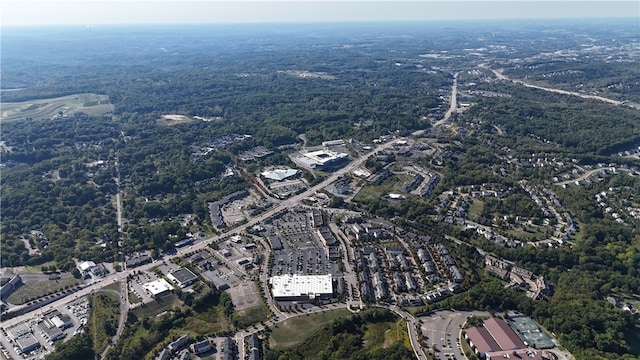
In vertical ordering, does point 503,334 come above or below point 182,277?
below

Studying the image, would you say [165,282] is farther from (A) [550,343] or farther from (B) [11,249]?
(A) [550,343]

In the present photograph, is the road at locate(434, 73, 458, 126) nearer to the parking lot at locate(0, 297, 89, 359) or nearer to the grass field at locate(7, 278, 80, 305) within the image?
the grass field at locate(7, 278, 80, 305)

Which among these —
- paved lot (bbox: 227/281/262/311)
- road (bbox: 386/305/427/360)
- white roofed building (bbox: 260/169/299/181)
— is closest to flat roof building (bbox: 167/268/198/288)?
paved lot (bbox: 227/281/262/311)

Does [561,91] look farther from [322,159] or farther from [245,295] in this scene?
[245,295]

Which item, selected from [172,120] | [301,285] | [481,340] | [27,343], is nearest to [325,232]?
[301,285]

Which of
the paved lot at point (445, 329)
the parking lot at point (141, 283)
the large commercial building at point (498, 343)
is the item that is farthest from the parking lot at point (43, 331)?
the large commercial building at point (498, 343)

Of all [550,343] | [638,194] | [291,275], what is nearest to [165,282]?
[291,275]

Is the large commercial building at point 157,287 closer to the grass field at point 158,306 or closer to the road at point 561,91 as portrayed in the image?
the grass field at point 158,306
